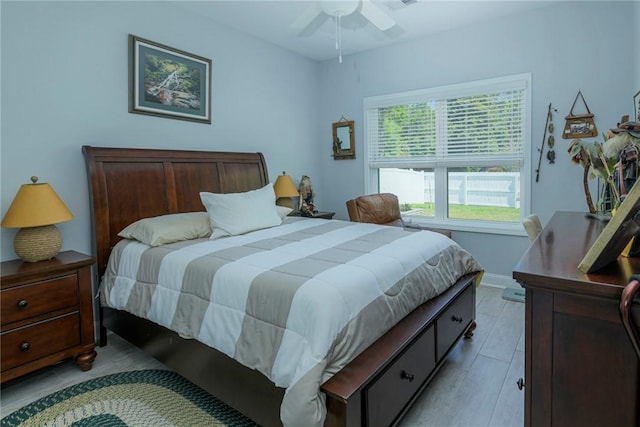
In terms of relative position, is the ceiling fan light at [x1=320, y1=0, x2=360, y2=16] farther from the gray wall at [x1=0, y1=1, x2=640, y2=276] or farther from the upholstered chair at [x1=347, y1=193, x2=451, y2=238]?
the upholstered chair at [x1=347, y1=193, x2=451, y2=238]

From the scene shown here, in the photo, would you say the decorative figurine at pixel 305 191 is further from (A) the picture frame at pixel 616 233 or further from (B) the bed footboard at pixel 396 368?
(A) the picture frame at pixel 616 233

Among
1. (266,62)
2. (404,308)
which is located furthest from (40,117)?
(404,308)

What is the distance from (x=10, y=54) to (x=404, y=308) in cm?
285

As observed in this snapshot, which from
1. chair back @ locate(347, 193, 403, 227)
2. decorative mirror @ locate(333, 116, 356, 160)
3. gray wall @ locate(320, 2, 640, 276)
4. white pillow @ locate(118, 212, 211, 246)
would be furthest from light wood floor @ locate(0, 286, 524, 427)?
decorative mirror @ locate(333, 116, 356, 160)

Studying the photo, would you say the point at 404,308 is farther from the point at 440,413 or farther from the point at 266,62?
the point at 266,62

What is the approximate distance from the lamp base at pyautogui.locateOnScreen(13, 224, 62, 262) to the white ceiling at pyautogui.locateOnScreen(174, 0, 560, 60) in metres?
2.22

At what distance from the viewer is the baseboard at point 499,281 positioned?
3662 millimetres

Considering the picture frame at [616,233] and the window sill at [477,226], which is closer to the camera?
the picture frame at [616,233]

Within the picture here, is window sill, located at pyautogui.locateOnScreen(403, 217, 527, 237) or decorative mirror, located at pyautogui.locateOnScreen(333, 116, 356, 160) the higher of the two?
decorative mirror, located at pyautogui.locateOnScreen(333, 116, 356, 160)

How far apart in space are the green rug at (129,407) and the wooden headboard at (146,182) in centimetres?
86

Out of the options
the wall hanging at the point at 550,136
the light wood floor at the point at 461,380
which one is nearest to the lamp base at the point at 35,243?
the light wood floor at the point at 461,380

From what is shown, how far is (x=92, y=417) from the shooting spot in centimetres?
181

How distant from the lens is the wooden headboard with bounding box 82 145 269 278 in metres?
2.57

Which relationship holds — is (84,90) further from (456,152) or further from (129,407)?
(456,152)
